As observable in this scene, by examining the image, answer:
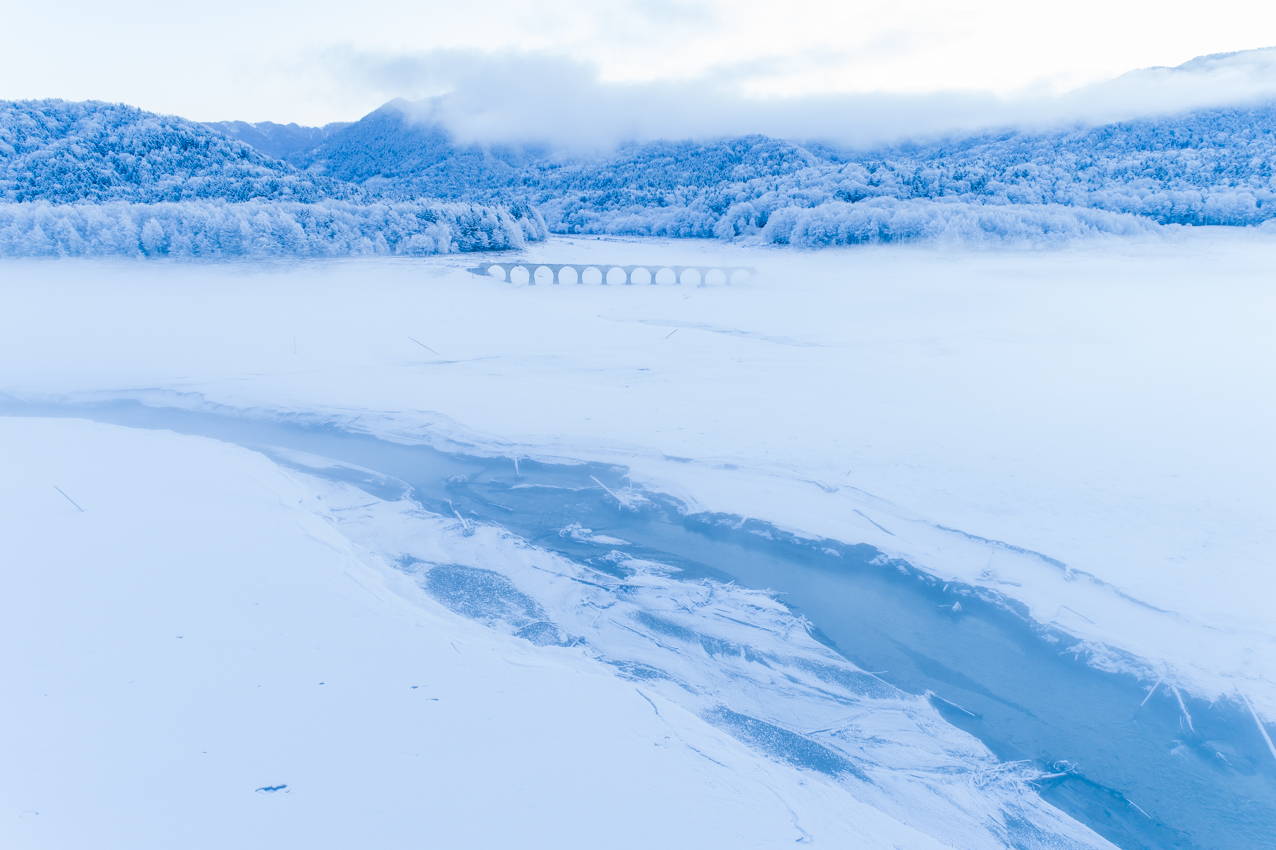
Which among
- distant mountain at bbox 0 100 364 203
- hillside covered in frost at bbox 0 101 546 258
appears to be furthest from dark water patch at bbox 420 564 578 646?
distant mountain at bbox 0 100 364 203

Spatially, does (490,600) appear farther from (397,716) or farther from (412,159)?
(412,159)

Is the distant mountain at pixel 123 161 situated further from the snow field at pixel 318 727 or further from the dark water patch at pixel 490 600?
the dark water patch at pixel 490 600

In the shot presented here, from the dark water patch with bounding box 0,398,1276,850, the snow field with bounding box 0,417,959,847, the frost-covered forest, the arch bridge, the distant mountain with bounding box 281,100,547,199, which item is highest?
the distant mountain with bounding box 281,100,547,199

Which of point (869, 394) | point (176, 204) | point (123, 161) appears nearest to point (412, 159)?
point (123, 161)

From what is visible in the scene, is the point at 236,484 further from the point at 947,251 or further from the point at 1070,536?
the point at 947,251

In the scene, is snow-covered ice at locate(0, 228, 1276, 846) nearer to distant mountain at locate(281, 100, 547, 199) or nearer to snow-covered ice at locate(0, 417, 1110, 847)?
snow-covered ice at locate(0, 417, 1110, 847)

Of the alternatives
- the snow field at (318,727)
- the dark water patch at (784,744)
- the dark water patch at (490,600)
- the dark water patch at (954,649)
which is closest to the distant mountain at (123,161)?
the dark water patch at (954,649)

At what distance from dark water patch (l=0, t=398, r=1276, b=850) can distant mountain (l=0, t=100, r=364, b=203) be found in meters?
48.5

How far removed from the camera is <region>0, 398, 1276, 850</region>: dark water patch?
18.0ft

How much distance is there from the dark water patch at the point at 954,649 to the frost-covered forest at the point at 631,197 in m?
35.2

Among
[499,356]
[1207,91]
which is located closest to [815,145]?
[1207,91]

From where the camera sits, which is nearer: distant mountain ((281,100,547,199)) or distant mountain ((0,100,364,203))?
distant mountain ((0,100,364,203))

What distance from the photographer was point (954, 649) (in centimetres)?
712

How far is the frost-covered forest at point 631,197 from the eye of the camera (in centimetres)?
3825
